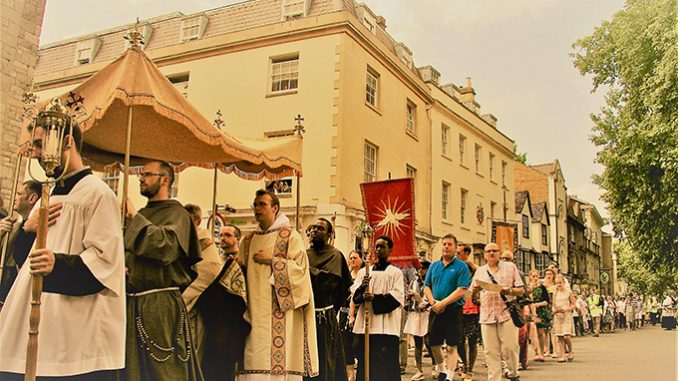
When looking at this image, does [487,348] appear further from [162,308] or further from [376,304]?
[162,308]

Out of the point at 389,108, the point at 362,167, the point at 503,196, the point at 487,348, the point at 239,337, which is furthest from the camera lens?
the point at 503,196

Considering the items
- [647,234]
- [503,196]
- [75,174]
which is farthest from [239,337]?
[503,196]

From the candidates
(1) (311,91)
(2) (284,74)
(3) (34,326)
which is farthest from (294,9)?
(3) (34,326)

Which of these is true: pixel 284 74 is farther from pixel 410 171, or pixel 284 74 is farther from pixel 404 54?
pixel 404 54

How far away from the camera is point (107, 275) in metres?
3.08

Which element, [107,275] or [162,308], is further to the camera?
[162,308]

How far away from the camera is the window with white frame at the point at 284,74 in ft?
64.8

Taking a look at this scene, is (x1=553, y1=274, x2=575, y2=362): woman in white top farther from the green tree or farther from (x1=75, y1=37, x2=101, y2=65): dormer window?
(x1=75, y1=37, x2=101, y2=65): dormer window

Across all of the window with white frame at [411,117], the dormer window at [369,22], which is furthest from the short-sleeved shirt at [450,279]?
the window with white frame at [411,117]

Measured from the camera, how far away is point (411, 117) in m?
24.0

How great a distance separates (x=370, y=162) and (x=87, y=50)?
1286 centimetres

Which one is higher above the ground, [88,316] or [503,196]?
[503,196]

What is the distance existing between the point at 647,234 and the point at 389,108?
366 inches

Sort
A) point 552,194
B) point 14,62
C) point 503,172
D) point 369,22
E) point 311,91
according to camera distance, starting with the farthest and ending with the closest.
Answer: point 552,194, point 503,172, point 369,22, point 311,91, point 14,62
